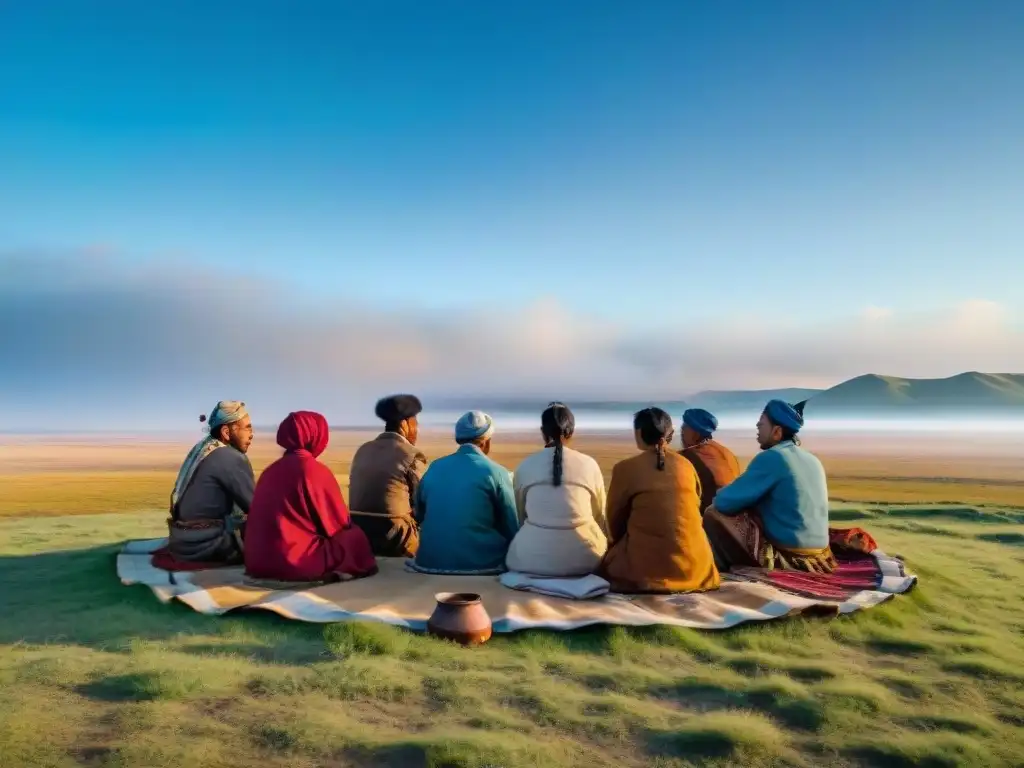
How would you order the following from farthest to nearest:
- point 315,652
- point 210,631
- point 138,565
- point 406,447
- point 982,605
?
point 406,447 → point 138,565 → point 982,605 → point 210,631 → point 315,652

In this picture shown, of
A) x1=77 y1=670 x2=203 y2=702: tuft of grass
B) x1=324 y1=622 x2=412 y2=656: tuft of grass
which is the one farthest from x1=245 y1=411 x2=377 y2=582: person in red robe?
x1=77 y1=670 x2=203 y2=702: tuft of grass

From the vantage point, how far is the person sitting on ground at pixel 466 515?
7.05 metres

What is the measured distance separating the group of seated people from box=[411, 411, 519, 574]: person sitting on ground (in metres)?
0.01

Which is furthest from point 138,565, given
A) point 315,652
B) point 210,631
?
point 315,652

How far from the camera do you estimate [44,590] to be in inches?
278

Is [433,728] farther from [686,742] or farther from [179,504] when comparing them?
[179,504]

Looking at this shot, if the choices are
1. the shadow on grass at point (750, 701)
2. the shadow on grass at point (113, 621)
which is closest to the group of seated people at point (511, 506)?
the shadow on grass at point (113, 621)

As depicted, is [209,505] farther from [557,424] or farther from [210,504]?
[557,424]

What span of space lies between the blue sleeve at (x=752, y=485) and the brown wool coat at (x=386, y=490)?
3.12 meters

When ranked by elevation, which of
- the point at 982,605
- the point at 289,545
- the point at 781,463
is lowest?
the point at 982,605

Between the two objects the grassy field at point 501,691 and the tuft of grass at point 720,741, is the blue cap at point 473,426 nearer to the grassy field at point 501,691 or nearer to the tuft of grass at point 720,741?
the grassy field at point 501,691

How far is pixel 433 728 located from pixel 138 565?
5.04m

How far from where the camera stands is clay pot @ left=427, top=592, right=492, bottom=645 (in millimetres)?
5262

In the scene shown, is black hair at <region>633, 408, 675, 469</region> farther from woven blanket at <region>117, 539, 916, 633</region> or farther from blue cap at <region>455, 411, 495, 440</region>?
blue cap at <region>455, 411, 495, 440</region>
